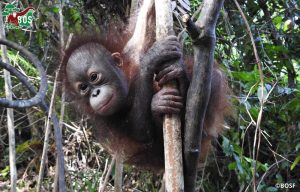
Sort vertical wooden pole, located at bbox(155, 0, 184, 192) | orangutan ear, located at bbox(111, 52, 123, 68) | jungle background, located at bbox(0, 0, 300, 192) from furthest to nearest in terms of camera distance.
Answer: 1. jungle background, located at bbox(0, 0, 300, 192)
2. orangutan ear, located at bbox(111, 52, 123, 68)
3. vertical wooden pole, located at bbox(155, 0, 184, 192)

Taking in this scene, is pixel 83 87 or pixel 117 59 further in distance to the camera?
pixel 117 59

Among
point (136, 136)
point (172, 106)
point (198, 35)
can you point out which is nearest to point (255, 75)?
point (136, 136)

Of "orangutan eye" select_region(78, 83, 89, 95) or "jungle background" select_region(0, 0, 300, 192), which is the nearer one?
"orangutan eye" select_region(78, 83, 89, 95)

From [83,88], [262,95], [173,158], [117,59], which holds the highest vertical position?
[117,59]

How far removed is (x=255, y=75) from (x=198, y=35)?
153cm

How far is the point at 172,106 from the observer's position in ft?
7.19

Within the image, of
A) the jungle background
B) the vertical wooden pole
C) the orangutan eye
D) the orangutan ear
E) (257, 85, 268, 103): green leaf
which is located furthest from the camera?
the jungle background

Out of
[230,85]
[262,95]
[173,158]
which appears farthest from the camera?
[230,85]

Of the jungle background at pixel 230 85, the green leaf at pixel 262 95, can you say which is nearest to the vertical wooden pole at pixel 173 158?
the green leaf at pixel 262 95

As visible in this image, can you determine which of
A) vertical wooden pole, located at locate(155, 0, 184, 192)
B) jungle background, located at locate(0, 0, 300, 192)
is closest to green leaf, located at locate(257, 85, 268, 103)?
vertical wooden pole, located at locate(155, 0, 184, 192)

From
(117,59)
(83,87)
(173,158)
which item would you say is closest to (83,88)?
(83,87)

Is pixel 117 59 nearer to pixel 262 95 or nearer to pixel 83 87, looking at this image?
pixel 83 87

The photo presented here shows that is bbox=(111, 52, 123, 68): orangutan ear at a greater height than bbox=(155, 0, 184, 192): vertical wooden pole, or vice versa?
bbox=(111, 52, 123, 68): orangutan ear

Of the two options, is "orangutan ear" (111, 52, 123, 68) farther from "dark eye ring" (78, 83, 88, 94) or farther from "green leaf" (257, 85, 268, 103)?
"green leaf" (257, 85, 268, 103)
